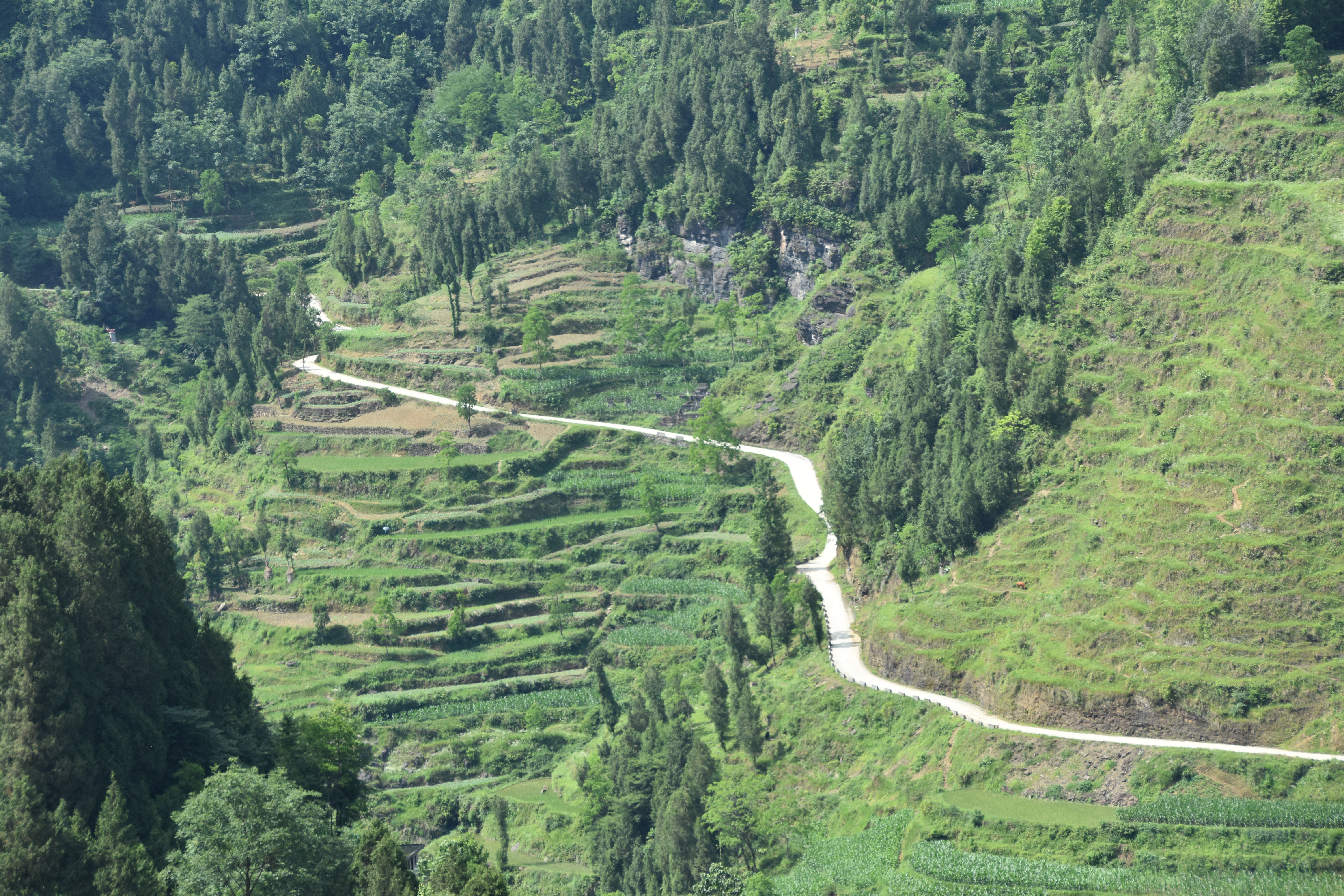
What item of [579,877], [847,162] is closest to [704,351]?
[847,162]

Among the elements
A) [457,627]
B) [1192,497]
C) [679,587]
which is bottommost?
[457,627]

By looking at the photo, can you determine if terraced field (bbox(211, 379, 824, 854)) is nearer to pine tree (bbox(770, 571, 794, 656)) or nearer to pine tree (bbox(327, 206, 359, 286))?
pine tree (bbox(770, 571, 794, 656))

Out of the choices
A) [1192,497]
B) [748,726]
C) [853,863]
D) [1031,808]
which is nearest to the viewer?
[1031,808]

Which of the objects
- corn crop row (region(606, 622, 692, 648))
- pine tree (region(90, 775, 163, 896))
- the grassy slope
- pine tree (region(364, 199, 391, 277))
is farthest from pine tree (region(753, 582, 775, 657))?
pine tree (region(364, 199, 391, 277))

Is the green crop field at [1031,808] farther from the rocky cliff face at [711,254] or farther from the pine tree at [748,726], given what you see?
the rocky cliff face at [711,254]

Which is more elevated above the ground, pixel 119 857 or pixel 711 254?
pixel 711 254

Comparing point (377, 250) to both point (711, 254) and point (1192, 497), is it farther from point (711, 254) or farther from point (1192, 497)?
point (1192, 497)

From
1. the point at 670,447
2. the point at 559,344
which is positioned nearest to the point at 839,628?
the point at 670,447
